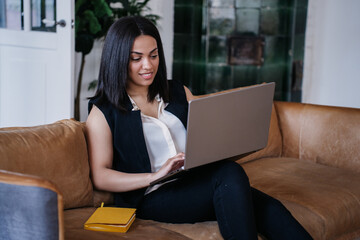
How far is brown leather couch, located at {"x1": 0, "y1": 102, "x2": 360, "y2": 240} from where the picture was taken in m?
1.11

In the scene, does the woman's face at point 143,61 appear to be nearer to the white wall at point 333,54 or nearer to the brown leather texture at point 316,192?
the brown leather texture at point 316,192

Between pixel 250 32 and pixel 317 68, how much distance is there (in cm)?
74

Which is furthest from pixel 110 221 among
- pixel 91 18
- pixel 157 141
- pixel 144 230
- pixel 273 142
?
pixel 91 18

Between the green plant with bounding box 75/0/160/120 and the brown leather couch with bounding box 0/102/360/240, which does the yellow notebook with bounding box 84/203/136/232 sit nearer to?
the brown leather couch with bounding box 0/102/360/240

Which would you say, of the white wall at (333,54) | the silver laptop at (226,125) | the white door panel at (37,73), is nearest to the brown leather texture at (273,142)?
the silver laptop at (226,125)

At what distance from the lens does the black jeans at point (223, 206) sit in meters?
1.45

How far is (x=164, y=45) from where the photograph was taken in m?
4.76

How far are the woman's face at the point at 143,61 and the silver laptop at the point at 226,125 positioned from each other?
1.27 ft

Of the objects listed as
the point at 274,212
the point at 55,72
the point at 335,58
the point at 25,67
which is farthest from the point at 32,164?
the point at 335,58

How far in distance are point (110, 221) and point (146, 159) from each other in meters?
0.30

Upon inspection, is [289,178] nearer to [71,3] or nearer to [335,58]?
[71,3]

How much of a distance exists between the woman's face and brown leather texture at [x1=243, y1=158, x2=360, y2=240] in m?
0.73

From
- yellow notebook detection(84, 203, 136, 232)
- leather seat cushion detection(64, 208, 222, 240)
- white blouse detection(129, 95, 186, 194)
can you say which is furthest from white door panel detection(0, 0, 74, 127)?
yellow notebook detection(84, 203, 136, 232)

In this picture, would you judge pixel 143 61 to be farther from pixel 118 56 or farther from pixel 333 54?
pixel 333 54
